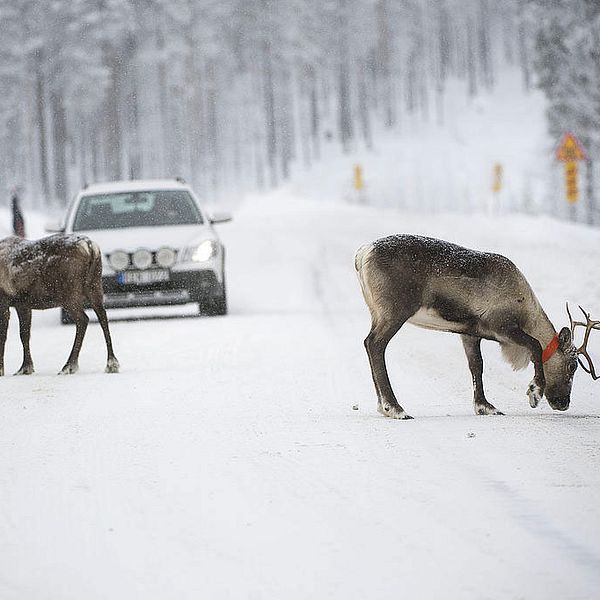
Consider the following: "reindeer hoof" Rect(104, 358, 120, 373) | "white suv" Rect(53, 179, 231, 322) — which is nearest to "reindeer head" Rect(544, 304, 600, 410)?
"reindeer hoof" Rect(104, 358, 120, 373)

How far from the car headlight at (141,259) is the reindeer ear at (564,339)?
8472mm

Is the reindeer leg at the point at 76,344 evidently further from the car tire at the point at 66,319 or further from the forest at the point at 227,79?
the forest at the point at 227,79

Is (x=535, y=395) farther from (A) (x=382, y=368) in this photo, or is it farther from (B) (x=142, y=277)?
(B) (x=142, y=277)

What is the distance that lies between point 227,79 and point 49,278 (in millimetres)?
84804

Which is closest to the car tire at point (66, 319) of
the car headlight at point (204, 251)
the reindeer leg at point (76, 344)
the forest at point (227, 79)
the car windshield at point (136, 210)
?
the car windshield at point (136, 210)

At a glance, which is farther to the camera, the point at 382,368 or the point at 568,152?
the point at 568,152

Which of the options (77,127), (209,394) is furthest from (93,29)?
(209,394)

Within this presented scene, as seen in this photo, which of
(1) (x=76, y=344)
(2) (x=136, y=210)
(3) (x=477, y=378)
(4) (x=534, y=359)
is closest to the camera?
(4) (x=534, y=359)

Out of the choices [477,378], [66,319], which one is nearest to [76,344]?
[477,378]

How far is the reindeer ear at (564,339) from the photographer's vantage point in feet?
25.1

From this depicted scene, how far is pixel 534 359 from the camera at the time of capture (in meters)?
7.67

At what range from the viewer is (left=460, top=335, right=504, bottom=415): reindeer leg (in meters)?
7.70

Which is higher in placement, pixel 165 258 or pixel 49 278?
pixel 49 278

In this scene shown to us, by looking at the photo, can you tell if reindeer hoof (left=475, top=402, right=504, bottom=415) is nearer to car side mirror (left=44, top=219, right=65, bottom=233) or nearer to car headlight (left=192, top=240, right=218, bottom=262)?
→ car headlight (left=192, top=240, right=218, bottom=262)
